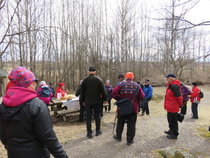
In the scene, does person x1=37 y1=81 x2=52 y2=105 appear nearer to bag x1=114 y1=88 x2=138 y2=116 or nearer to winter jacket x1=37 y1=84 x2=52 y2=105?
winter jacket x1=37 y1=84 x2=52 y2=105

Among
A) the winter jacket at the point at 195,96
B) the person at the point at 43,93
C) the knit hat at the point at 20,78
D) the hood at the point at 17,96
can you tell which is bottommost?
the winter jacket at the point at 195,96

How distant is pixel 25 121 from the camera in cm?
137

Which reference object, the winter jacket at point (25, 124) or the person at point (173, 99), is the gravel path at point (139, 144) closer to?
the person at point (173, 99)

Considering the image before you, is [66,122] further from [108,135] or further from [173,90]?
[173,90]

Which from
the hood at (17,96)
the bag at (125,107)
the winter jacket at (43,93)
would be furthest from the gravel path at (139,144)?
the hood at (17,96)

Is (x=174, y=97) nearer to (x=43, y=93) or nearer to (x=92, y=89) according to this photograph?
(x=92, y=89)

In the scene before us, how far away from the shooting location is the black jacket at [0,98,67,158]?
4.49ft

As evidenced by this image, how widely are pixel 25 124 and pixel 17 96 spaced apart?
0.93 feet

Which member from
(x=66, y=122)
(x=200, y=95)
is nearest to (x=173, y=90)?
(x=200, y=95)

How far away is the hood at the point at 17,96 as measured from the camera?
136cm

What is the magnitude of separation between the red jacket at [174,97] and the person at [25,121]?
309cm

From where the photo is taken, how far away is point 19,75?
145 centimetres

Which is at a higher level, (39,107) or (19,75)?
(19,75)

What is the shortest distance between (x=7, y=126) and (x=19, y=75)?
52 cm
